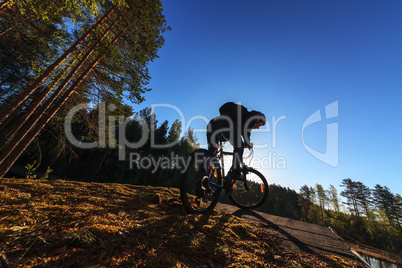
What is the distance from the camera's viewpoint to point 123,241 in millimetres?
1529

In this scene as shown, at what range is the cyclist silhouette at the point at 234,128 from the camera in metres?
3.64

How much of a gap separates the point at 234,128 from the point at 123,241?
115 inches

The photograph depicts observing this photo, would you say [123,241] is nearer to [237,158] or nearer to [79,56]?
[237,158]

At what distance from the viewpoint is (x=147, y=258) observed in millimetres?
1319

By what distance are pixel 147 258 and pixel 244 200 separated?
14.3 ft

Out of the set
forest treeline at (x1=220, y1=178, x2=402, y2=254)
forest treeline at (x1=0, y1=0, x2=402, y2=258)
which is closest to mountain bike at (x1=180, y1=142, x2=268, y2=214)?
forest treeline at (x1=0, y1=0, x2=402, y2=258)

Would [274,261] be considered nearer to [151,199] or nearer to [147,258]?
[147,258]

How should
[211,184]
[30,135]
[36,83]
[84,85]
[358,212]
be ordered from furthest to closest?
[358,212] → [84,85] → [30,135] → [36,83] → [211,184]

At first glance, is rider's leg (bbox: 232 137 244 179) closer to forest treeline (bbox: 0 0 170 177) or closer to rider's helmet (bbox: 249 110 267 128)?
rider's helmet (bbox: 249 110 267 128)

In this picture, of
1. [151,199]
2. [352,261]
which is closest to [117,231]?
[151,199]

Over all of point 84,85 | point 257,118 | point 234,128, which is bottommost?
point 234,128

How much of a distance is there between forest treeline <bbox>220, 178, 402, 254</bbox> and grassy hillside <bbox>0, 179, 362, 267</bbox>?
49618mm

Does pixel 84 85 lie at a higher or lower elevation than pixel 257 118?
higher

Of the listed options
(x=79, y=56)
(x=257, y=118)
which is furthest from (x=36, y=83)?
(x=257, y=118)
